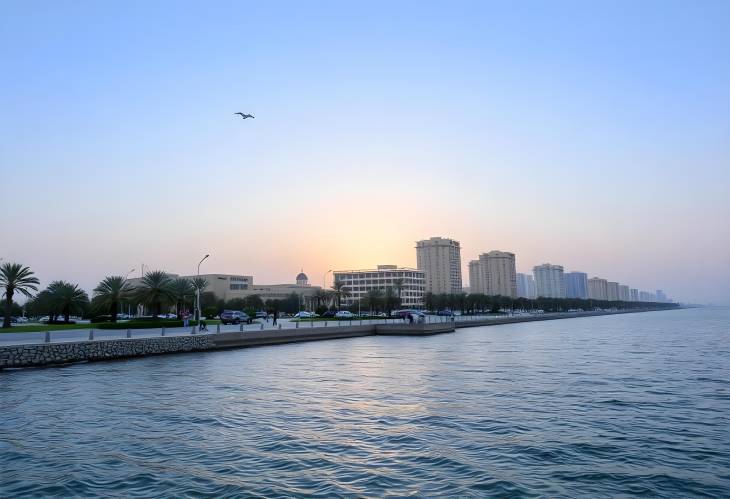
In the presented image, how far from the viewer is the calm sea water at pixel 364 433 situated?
1145cm

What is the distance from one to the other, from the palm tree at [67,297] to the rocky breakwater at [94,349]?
115ft

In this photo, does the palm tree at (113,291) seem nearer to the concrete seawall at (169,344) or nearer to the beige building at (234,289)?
the concrete seawall at (169,344)

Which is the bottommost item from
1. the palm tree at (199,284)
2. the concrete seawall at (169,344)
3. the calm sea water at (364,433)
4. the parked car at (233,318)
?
the calm sea water at (364,433)

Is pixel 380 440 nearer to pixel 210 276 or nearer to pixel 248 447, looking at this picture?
pixel 248 447

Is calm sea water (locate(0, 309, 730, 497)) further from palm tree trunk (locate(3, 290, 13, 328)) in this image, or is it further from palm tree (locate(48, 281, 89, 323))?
palm tree (locate(48, 281, 89, 323))

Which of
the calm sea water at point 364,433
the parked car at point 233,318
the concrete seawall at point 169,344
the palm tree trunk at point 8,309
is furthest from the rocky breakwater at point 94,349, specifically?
the palm tree trunk at point 8,309

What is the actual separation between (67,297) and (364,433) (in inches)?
2590

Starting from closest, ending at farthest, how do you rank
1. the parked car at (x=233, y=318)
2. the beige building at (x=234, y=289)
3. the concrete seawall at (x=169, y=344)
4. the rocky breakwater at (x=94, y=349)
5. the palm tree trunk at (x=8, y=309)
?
the rocky breakwater at (x=94, y=349), the concrete seawall at (x=169, y=344), the palm tree trunk at (x=8, y=309), the parked car at (x=233, y=318), the beige building at (x=234, y=289)

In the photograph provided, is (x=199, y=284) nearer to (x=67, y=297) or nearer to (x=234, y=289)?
Result: (x=67, y=297)

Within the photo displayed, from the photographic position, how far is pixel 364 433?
51.8 ft

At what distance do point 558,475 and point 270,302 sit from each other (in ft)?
491

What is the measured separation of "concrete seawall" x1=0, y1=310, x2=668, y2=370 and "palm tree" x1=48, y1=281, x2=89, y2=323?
33.7 metres

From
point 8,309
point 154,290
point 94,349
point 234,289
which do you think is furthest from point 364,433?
point 234,289

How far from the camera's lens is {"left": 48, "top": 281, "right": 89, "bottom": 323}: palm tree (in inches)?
2717
